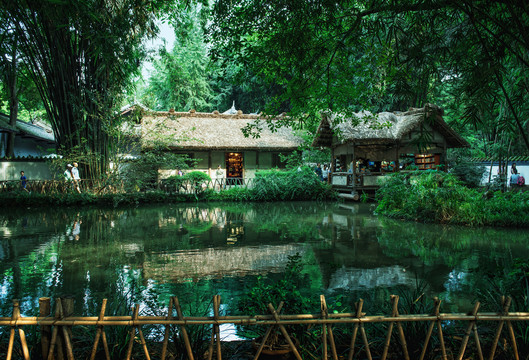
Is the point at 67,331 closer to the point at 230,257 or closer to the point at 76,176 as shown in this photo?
the point at 230,257

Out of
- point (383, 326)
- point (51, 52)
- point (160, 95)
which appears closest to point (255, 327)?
point (383, 326)

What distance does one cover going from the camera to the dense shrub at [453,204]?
33.0 ft

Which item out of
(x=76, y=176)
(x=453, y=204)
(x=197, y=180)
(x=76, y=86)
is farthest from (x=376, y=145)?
(x=76, y=176)

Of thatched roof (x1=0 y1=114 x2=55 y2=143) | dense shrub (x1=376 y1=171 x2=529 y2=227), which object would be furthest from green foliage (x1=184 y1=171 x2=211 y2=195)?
thatched roof (x1=0 y1=114 x2=55 y2=143)

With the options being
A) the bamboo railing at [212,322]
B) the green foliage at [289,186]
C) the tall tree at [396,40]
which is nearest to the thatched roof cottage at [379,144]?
the green foliage at [289,186]

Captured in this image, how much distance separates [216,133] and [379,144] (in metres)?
9.95

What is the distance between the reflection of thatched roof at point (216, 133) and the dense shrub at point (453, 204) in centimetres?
1097

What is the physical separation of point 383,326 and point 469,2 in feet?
Result: 10.5

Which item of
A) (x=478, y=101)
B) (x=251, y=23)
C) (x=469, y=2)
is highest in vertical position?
(x=251, y=23)

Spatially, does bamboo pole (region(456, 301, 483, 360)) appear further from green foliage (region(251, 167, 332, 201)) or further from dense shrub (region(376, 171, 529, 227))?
green foliage (region(251, 167, 332, 201))

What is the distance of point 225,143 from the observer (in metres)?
22.2

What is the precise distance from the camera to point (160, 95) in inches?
1374

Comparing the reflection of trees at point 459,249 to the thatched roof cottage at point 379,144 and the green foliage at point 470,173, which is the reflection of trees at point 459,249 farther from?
the green foliage at point 470,173

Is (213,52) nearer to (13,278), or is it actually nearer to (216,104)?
(13,278)
